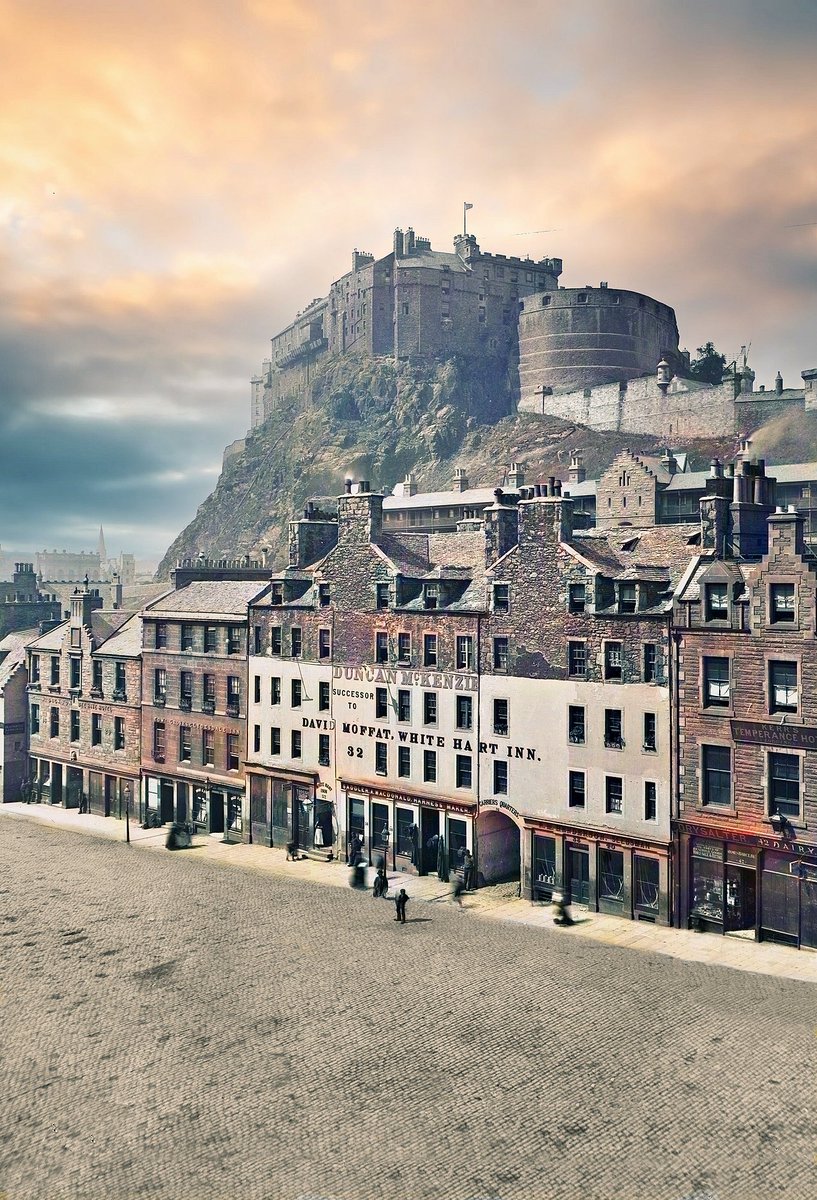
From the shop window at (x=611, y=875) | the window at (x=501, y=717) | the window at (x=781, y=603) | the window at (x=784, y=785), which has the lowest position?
the shop window at (x=611, y=875)

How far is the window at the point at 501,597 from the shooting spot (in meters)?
41.5

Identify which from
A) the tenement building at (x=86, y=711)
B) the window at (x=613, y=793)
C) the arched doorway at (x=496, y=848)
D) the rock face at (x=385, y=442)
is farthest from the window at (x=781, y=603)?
the rock face at (x=385, y=442)

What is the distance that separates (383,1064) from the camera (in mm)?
23812

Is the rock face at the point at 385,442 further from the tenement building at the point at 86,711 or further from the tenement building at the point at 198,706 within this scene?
the tenement building at the point at 198,706

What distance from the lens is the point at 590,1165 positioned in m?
19.3

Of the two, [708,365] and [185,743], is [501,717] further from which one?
[708,365]

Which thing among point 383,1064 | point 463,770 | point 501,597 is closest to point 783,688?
point 501,597

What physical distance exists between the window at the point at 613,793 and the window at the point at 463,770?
24.0ft

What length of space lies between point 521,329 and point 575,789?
419 feet

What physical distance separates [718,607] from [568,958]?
13914 millimetres

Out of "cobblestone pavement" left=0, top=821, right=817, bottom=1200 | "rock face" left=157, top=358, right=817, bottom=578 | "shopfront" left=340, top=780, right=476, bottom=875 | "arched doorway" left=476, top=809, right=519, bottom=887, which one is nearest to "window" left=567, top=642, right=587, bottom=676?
"arched doorway" left=476, top=809, right=519, bottom=887

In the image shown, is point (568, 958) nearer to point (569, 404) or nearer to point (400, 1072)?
point (400, 1072)

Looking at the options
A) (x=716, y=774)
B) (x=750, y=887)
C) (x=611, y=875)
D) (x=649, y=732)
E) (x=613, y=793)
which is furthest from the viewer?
(x=613, y=793)

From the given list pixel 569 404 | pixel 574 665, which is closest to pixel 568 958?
pixel 574 665
